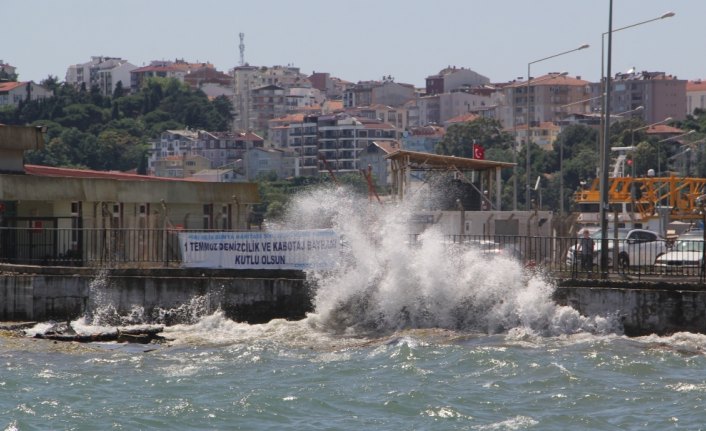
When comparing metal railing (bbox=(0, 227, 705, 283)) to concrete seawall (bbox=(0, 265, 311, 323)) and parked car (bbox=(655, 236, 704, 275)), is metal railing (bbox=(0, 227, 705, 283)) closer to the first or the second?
parked car (bbox=(655, 236, 704, 275))

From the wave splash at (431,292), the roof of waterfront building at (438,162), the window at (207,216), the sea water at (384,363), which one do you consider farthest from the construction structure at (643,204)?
the wave splash at (431,292)

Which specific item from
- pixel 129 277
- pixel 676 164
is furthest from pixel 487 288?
pixel 676 164

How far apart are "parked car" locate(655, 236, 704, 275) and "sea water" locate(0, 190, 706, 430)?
10.1 feet

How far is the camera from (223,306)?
33.9 meters

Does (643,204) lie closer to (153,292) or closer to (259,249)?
(259,249)

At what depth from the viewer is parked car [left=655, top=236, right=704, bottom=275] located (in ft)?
113

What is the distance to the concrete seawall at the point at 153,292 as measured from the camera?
3388cm

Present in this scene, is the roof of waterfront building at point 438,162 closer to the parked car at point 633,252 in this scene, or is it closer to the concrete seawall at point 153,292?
the parked car at point 633,252

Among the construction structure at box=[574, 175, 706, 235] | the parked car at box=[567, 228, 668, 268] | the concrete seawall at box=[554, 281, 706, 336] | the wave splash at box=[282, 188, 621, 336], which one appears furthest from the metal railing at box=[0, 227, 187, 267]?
the construction structure at box=[574, 175, 706, 235]

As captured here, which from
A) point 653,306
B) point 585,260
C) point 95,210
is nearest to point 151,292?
point 95,210

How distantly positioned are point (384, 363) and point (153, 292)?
25.4 ft

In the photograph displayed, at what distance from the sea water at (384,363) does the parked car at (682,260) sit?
3.09 m

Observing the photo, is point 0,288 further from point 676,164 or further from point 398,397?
point 676,164

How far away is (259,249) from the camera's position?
35094 millimetres
